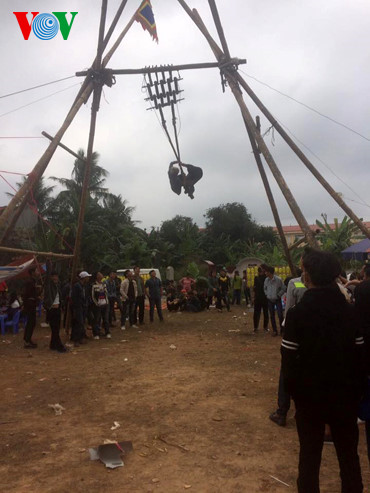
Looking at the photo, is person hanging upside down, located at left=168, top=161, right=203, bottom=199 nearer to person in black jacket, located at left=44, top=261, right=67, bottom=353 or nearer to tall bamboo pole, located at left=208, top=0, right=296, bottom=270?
tall bamboo pole, located at left=208, top=0, right=296, bottom=270

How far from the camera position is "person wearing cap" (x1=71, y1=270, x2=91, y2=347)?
10.2 meters

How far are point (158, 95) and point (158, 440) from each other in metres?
7.56

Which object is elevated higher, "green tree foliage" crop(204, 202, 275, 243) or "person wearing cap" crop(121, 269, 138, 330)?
"green tree foliage" crop(204, 202, 275, 243)

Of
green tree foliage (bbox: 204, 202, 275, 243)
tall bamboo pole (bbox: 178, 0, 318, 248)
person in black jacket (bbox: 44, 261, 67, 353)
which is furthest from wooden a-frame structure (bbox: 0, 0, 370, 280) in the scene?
green tree foliage (bbox: 204, 202, 275, 243)

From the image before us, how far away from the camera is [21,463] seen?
3.97 meters

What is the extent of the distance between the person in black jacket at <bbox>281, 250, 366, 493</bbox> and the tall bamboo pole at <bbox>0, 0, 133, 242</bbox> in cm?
518

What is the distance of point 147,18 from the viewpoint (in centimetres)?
941

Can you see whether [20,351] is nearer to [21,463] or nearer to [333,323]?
[21,463]

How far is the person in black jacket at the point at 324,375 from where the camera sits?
2.42 m

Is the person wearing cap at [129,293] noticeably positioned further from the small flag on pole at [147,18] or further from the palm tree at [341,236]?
the palm tree at [341,236]

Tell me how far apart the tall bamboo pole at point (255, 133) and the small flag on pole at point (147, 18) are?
857 mm

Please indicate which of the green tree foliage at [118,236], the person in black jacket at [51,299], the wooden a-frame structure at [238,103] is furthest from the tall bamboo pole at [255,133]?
the green tree foliage at [118,236]

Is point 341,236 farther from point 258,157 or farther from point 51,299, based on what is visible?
point 51,299

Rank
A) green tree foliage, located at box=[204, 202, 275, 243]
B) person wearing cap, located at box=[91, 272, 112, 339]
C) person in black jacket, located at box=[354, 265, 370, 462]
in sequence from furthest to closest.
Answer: green tree foliage, located at box=[204, 202, 275, 243]
person wearing cap, located at box=[91, 272, 112, 339]
person in black jacket, located at box=[354, 265, 370, 462]
